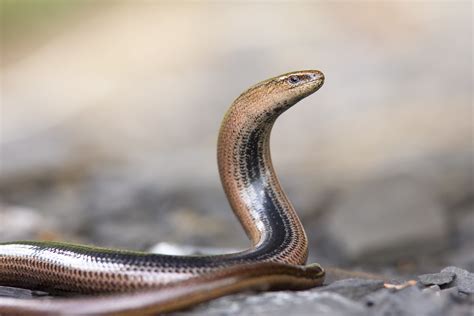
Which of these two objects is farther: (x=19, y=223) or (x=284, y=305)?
(x=19, y=223)

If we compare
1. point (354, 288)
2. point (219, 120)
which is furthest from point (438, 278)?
point (219, 120)

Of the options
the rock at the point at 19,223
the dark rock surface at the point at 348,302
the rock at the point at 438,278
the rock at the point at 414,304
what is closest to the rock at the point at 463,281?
the rock at the point at 438,278

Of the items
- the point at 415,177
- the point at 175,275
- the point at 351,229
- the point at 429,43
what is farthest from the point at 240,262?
the point at 429,43

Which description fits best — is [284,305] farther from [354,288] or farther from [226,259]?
[354,288]

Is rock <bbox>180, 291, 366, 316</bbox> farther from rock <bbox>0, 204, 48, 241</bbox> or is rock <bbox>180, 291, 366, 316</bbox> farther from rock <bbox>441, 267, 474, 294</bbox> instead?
rock <bbox>0, 204, 48, 241</bbox>

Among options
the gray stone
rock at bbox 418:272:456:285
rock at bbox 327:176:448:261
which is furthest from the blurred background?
the gray stone

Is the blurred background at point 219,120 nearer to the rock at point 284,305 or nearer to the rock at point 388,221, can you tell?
the rock at point 388,221
